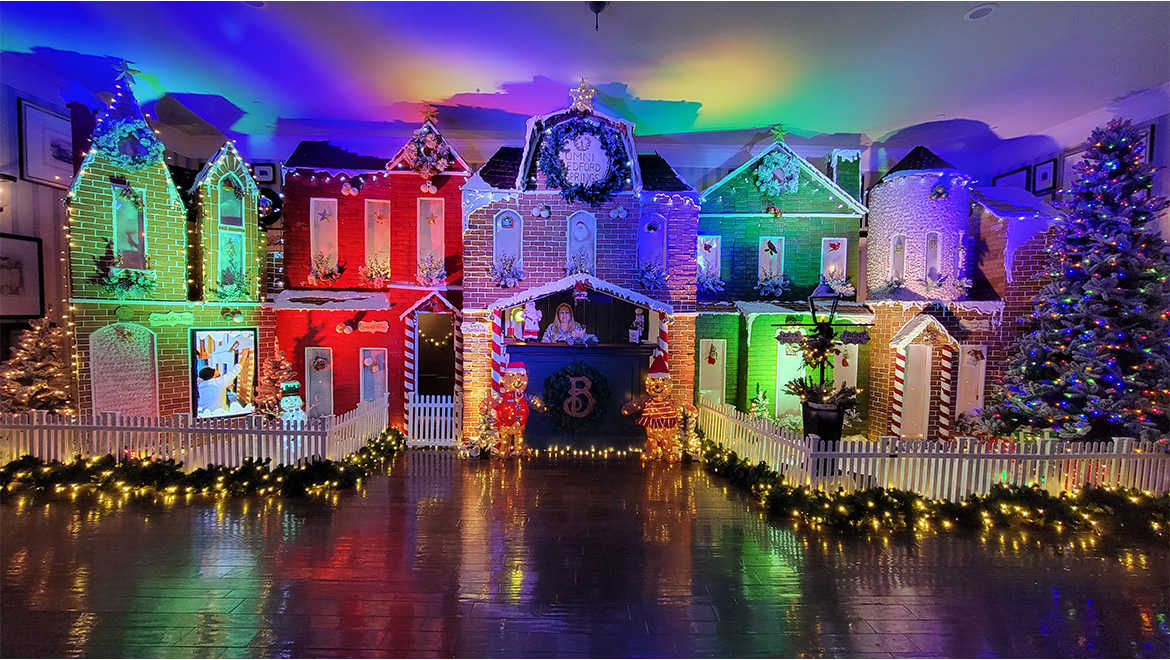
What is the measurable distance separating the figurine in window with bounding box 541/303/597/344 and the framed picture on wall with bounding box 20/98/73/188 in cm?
944

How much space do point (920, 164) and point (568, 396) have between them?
9.02m

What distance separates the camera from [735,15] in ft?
22.1

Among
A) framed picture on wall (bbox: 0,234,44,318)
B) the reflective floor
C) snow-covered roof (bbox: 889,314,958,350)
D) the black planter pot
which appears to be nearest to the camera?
the reflective floor

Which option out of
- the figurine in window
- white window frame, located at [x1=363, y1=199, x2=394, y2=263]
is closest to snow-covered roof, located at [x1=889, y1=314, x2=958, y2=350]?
the figurine in window

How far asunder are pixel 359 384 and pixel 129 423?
411cm

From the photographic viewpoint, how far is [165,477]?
752cm

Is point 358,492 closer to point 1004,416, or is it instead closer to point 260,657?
point 260,657

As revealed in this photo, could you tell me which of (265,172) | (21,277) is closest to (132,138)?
(265,172)

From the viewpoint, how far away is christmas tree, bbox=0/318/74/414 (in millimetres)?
8055

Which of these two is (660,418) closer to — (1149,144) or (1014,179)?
(1149,144)

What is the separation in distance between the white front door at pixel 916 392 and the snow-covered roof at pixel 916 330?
1.69 ft

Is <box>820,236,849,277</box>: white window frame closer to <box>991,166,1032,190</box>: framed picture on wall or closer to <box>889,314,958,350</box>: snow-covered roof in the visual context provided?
<box>889,314,958,350</box>: snow-covered roof

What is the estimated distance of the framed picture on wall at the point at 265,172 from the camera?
38.2 ft

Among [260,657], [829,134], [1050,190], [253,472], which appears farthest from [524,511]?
[1050,190]
